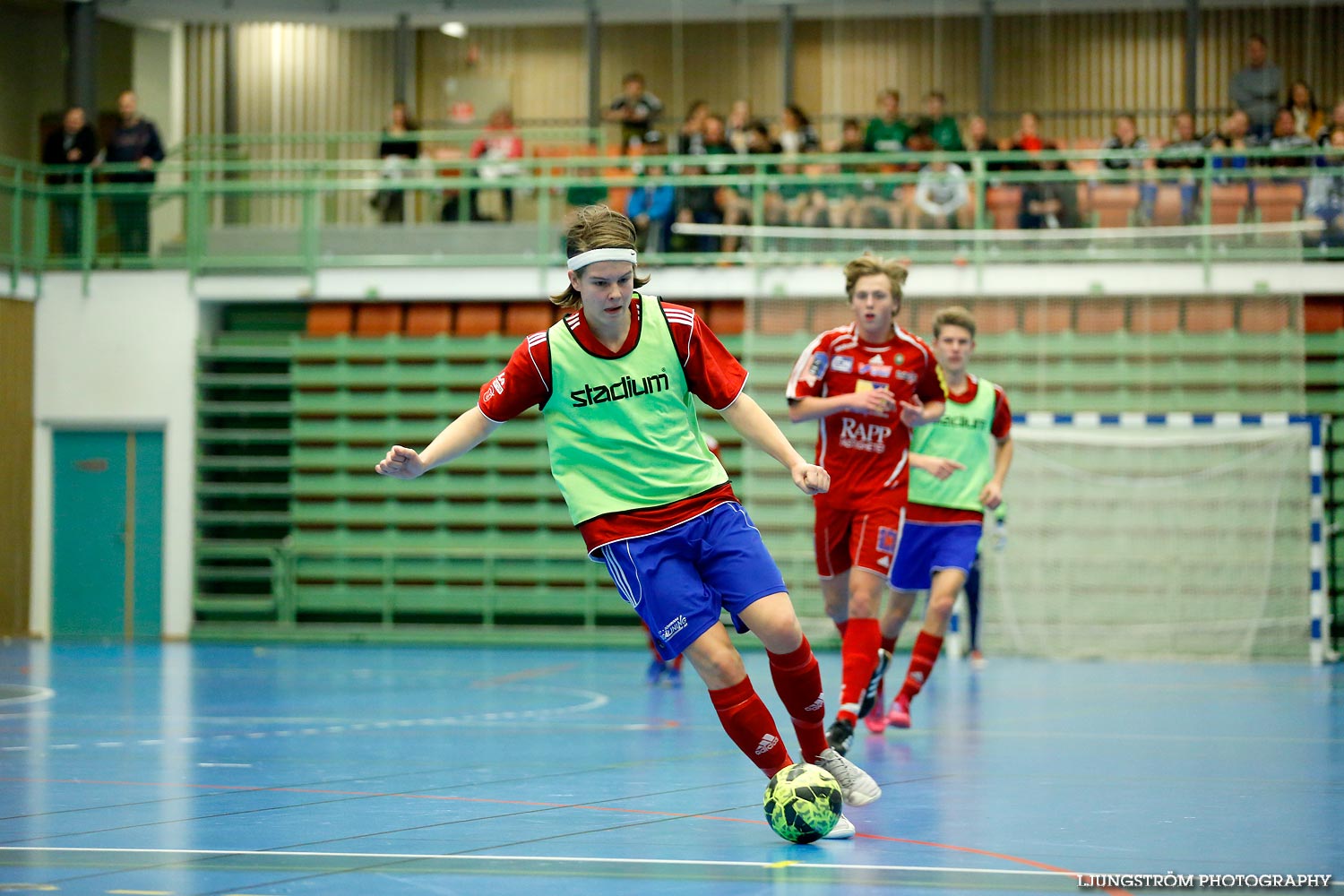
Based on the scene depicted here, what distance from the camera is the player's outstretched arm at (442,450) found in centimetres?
492

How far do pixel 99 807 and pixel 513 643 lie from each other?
12322mm

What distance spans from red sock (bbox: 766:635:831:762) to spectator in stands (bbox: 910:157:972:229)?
37.5 ft

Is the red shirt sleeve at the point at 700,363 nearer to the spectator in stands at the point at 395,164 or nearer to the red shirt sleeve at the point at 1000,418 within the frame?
the red shirt sleeve at the point at 1000,418

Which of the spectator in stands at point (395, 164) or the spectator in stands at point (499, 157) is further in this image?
the spectator in stands at point (395, 164)

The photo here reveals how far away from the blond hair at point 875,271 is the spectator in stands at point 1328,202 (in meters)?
9.46

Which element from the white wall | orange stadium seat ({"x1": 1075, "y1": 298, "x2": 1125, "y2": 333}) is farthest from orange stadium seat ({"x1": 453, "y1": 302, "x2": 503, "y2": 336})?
orange stadium seat ({"x1": 1075, "y1": 298, "x2": 1125, "y2": 333})

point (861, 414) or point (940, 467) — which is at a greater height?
point (861, 414)

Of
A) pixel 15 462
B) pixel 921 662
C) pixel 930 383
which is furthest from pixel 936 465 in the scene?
pixel 15 462

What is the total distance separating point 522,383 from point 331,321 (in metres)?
14.2

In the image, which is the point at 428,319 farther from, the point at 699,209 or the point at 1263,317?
the point at 1263,317

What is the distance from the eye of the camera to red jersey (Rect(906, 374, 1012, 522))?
8656 millimetres

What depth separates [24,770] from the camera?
691 cm

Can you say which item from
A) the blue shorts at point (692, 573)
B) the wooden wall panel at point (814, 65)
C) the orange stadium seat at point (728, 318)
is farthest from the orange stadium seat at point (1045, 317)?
the blue shorts at point (692, 573)

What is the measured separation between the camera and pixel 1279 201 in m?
15.5
